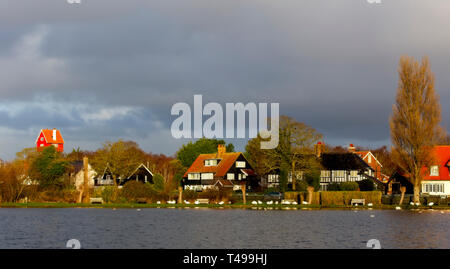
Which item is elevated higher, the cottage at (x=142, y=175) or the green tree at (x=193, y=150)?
the green tree at (x=193, y=150)

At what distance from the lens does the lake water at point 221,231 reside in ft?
126

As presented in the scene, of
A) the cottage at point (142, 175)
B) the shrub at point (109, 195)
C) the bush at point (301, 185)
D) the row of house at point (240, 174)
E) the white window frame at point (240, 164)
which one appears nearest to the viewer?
the shrub at point (109, 195)

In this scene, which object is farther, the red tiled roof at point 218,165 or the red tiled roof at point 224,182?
the red tiled roof at point 218,165

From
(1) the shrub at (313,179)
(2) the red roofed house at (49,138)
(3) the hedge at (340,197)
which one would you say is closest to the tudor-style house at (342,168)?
(1) the shrub at (313,179)

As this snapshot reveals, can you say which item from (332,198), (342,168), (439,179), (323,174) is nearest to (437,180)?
(439,179)

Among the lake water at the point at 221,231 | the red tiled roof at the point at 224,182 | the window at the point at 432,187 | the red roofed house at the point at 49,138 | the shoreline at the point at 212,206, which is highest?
the red roofed house at the point at 49,138

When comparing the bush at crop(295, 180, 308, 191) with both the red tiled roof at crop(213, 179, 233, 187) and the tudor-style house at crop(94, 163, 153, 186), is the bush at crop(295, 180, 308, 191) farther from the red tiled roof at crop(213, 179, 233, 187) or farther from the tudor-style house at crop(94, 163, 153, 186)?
the tudor-style house at crop(94, 163, 153, 186)

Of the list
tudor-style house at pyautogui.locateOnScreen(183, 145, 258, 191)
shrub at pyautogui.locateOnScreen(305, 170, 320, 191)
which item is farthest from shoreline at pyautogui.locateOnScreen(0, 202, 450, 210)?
tudor-style house at pyautogui.locateOnScreen(183, 145, 258, 191)

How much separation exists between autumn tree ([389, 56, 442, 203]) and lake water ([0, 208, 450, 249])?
2211 centimetres

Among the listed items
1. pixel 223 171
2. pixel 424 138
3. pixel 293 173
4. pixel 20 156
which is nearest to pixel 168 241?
pixel 424 138

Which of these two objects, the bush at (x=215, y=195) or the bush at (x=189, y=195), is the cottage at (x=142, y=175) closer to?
the bush at (x=189, y=195)

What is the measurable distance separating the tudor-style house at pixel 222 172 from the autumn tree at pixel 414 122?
1554 inches
